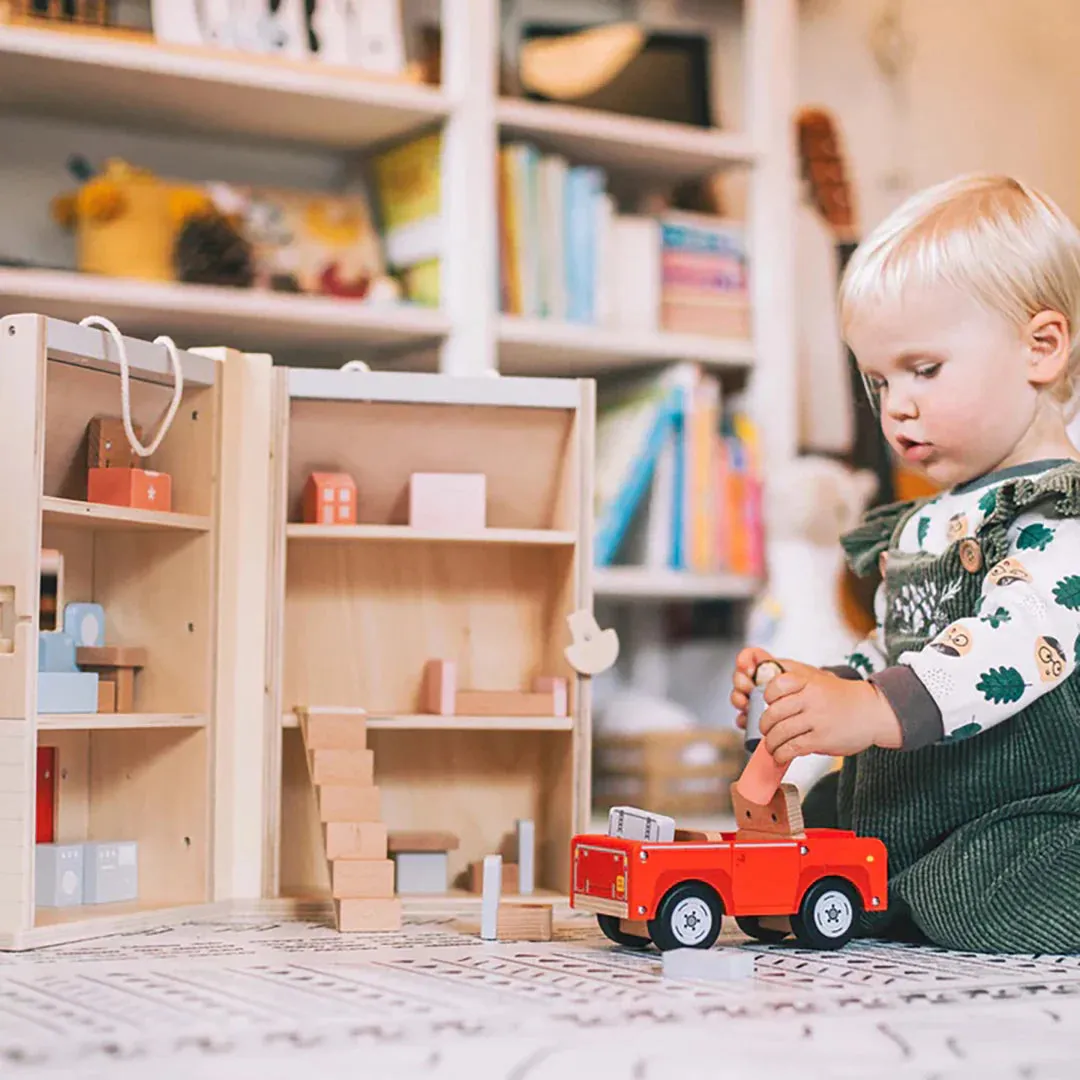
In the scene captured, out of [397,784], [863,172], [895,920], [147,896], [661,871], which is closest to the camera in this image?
[661,871]

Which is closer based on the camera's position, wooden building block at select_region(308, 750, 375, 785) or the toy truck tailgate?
the toy truck tailgate

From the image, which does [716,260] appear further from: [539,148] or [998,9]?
[998,9]

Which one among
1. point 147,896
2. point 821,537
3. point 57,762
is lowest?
point 147,896

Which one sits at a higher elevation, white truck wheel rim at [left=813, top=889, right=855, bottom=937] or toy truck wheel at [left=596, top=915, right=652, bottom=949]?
white truck wheel rim at [left=813, top=889, right=855, bottom=937]

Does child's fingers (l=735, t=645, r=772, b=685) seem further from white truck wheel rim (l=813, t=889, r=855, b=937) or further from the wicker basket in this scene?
the wicker basket

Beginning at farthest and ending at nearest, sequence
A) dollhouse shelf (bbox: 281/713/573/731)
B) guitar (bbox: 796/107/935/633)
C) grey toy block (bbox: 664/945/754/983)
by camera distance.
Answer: guitar (bbox: 796/107/935/633)
dollhouse shelf (bbox: 281/713/573/731)
grey toy block (bbox: 664/945/754/983)

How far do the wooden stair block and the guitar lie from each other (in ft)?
4.58

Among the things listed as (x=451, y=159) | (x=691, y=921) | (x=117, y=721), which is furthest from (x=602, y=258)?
(x=691, y=921)

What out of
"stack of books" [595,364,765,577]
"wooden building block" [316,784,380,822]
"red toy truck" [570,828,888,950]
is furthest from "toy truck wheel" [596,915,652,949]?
"stack of books" [595,364,765,577]

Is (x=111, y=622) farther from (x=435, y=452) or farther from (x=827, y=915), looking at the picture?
(x=827, y=915)

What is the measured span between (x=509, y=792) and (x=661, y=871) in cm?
41

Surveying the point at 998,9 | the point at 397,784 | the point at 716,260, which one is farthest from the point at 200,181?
the point at 998,9

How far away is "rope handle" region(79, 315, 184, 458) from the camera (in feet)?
3.75

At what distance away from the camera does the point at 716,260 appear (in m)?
2.31
